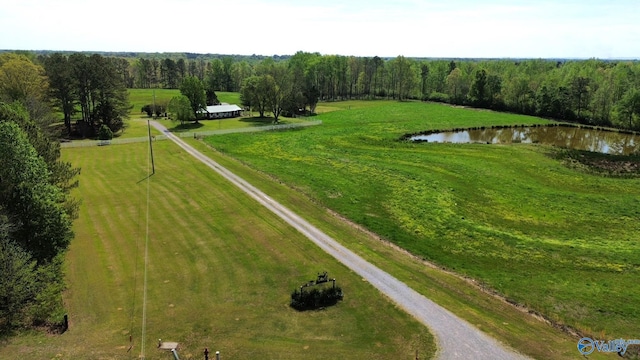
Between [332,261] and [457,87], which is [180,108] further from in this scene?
[457,87]

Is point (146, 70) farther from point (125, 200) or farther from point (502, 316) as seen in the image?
point (502, 316)

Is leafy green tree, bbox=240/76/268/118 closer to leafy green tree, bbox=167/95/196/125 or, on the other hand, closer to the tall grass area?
leafy green tree, bbox=167/95/196/125

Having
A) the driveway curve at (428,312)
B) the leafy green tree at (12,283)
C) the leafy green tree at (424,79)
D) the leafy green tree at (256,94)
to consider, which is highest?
the leafy green tree at (424,79)

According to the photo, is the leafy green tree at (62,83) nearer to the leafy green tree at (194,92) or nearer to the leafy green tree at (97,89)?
the leafy green tree at (97,89)

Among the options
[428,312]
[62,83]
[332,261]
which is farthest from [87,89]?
[428,312]

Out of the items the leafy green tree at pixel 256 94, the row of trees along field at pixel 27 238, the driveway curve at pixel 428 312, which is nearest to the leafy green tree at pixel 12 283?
the row of trees along field at pixel 27 238

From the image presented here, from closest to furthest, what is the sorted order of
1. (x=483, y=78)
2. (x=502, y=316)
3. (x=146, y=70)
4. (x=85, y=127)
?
(x=502, y=316), (x=85, y=127), (x=483, y=78), (x=146, y=70)

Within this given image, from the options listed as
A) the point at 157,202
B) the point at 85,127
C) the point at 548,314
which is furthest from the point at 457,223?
the point at 85,127
